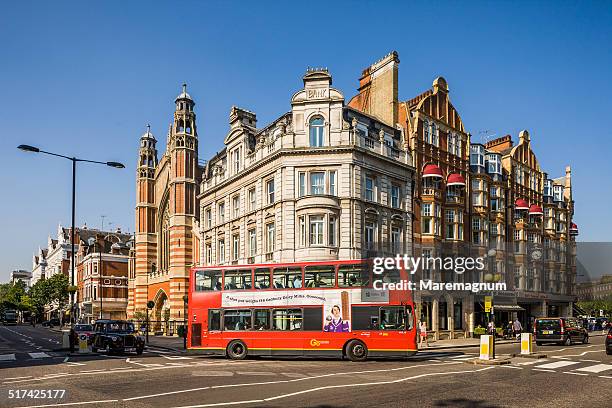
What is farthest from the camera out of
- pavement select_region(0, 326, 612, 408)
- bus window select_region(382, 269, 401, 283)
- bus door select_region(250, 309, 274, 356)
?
bus door select_region(250, 309, 274, 356)

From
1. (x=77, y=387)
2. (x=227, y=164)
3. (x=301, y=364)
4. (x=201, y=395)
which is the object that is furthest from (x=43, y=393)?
(x=227, y=164)

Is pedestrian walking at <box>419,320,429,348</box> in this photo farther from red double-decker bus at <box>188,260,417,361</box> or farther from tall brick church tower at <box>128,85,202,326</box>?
tall brick church tower at <box>128,85,202,326</box>

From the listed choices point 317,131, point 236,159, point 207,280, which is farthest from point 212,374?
point 236,159

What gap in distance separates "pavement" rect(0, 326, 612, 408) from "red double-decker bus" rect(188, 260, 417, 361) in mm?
1317

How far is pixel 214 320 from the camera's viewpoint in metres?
27.3

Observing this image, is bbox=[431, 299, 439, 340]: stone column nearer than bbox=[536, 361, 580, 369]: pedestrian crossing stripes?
No

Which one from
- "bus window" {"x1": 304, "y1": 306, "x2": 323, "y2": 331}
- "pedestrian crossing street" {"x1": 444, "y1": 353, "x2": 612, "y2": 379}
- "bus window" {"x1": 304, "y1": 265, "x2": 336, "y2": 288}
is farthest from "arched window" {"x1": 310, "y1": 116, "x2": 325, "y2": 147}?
"pedestrian crossing street" {"x1": 444, "y1": 353, "x2": 612, "y2": 379}

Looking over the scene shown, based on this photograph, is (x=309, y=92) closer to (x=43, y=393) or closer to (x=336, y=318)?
(x=336, y=318)

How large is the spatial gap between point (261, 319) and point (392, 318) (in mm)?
5941

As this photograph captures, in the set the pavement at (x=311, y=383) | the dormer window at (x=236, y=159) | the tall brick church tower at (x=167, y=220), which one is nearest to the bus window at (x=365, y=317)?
the pavement at (x=311, y=383)

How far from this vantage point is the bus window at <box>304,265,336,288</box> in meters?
25.5

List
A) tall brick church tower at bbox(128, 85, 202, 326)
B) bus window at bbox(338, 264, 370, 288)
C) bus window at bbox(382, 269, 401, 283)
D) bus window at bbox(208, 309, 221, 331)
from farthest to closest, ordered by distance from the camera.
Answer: tall brick church tower at bbox(128, 85, 202, 326)
bus window at bbox(208, 309, 221, 331)
bus window at bbox(338, 264, 370, 288)
bus window at bbox(382, 269, 401, 283)

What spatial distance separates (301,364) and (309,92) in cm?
2059

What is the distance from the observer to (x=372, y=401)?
45.1 ft
